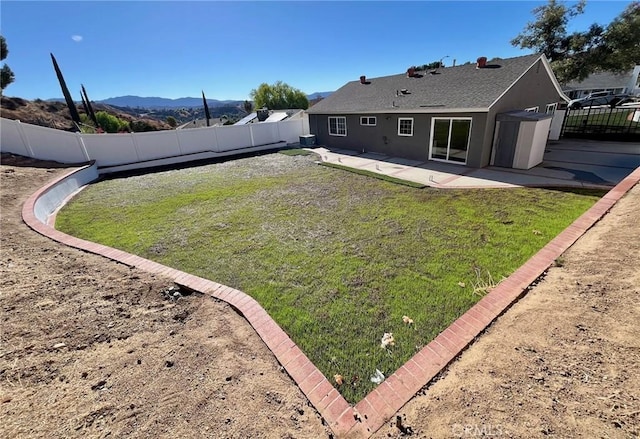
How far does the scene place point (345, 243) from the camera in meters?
5.50

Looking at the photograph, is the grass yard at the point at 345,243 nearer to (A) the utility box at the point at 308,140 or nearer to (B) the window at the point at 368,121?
(B) the window at the point at 368,121

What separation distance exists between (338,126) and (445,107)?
756 cm

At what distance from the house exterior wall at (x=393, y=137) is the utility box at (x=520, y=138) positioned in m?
0.78

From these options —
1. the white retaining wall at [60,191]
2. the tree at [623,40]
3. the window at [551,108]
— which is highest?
the tree at [623,40]

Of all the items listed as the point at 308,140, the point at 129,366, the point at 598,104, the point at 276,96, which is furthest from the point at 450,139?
the point at 276,96

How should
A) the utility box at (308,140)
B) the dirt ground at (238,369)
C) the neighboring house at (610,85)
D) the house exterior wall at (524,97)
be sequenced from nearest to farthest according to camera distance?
1. the dirt ground at (238,369)
2. the house exterior wall at (524,97)
3. the utility box at (308,140)
4. the neighboring house at (610,85)

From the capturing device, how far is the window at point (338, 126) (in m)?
16.8

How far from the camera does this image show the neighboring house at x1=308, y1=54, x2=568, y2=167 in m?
10.6

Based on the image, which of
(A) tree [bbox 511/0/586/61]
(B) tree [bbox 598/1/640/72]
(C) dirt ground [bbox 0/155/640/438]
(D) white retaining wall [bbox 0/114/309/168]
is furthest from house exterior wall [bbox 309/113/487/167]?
(B) tree [bbox 598/1/640/72]

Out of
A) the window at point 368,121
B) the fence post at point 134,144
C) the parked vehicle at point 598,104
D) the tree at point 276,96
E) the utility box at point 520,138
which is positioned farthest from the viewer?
the tree at point 276,96

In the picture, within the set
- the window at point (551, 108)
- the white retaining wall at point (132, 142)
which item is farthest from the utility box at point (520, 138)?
the white retaining wall at point (132, 142)

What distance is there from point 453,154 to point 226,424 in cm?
1234

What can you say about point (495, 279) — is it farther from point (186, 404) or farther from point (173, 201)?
point (173, 201)

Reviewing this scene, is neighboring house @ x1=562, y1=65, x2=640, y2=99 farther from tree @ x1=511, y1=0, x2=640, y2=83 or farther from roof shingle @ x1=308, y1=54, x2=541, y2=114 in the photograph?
roof shingle @ x1=308, y1=54, x2=541, y2=114
